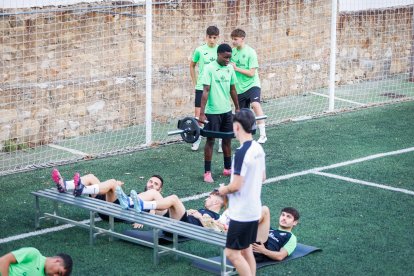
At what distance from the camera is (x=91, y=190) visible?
1038cm

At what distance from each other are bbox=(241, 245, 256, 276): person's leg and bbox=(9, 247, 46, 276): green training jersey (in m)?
1.85

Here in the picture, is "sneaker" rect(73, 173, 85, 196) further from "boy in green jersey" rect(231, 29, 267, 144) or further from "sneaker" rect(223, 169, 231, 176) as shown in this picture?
"boy in green jersey" rect(231, 29, 267, 144)

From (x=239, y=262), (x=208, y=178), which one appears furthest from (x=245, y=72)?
(x=239, y=262)

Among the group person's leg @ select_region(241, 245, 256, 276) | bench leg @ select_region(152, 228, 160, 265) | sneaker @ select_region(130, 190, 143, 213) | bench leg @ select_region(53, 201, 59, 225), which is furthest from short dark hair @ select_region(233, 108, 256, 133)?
bench leg @ select_region(53, 201, 59, 225)

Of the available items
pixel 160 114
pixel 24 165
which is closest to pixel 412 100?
pixel 160 114

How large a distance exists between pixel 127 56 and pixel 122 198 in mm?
5899

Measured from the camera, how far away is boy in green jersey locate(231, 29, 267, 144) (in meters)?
13.9

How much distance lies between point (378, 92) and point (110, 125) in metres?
6.40

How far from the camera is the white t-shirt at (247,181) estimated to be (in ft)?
26.6

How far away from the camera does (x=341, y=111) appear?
1714 centimetres

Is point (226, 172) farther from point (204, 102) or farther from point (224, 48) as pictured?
point (224, 48)

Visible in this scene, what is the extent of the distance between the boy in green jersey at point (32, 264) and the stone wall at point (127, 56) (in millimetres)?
6139

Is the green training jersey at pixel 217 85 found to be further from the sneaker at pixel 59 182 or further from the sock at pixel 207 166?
the sneaker at pixel 59 182

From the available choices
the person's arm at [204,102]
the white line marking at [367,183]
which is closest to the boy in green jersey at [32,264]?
the person's arm at [204,102]
